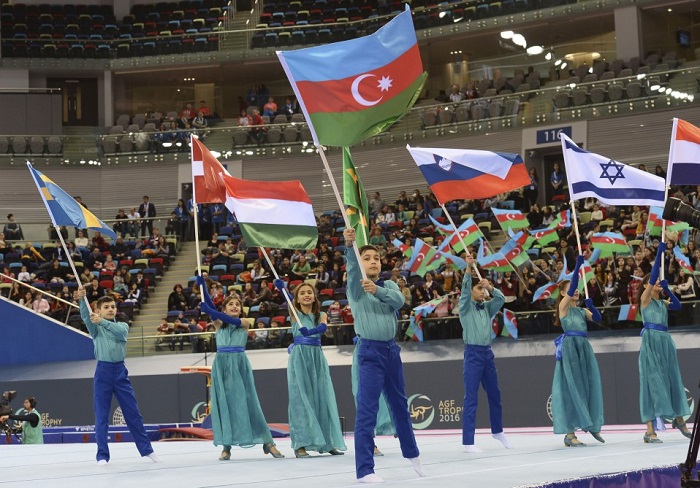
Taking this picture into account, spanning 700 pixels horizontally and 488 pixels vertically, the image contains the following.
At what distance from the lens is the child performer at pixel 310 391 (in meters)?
11.2

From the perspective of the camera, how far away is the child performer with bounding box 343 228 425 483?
26.5 feet

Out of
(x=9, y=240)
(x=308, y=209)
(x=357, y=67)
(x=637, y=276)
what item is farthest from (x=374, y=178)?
(x=357, y=67)

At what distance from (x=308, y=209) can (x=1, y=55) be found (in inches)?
1053

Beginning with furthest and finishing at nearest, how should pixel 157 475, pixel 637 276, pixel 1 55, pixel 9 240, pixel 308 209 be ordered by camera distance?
pixel 1 55, pixel 9 240, pixel 637 276, pixel 308 209, pixel 157 475

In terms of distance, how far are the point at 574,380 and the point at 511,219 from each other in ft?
24.1

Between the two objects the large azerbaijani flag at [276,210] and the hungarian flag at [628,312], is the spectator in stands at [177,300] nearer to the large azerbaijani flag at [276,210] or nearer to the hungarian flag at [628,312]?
the hungarian flag at [628,312]

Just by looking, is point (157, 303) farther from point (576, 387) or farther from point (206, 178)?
point (576, 387)

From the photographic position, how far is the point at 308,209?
13.0 m

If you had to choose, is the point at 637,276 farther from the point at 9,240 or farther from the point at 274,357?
the point at 9,240

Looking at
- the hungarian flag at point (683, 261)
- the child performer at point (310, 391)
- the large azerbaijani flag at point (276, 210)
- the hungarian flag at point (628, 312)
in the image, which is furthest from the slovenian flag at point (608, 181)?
the hungarian flag at point (628, 312)

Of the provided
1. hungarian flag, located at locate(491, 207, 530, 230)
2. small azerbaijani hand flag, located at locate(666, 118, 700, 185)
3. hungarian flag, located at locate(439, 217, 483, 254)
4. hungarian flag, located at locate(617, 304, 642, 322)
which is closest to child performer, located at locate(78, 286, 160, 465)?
small azerbaijani hand flag, located at locate(666, 118, 700, 185)

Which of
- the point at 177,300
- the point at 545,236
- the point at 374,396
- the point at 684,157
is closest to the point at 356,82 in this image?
the point at 374,396

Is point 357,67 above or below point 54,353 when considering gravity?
above

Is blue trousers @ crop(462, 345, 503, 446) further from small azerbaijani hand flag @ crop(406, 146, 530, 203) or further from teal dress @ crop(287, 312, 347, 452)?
small azerbaijani hand flag @ crop(406, 146, 530, 203)
